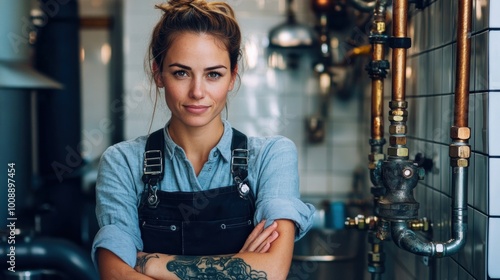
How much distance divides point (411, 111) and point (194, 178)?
91 cm

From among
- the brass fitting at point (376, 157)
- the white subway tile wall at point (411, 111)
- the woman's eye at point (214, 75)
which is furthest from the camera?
the brass fitting at point (376, 157)

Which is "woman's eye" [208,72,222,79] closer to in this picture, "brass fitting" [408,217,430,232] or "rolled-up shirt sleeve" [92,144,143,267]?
"rolled-up shirt sleeve" [92,144,143,267]

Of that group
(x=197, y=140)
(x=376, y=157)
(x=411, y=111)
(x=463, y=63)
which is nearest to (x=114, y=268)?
(x=197, y=140)

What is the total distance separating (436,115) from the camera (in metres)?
1.88

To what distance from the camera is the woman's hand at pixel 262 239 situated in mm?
1544

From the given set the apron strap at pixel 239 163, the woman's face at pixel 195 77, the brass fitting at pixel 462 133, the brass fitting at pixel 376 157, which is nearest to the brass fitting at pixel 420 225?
the brass fitting at pixel 376 157

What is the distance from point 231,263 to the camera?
152cm

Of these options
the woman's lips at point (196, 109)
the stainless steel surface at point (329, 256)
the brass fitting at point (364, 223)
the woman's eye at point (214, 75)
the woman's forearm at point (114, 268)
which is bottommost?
the stainless steel surface at point (329, 256)

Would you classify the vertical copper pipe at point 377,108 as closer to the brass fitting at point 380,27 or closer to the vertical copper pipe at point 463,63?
the brass fitting at point 380,27

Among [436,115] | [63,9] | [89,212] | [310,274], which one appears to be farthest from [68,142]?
[436,115]

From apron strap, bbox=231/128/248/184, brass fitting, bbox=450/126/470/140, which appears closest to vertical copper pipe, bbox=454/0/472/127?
brass fitting, bbox=450/126/470/140

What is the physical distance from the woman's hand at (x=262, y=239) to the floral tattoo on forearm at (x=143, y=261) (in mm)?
240

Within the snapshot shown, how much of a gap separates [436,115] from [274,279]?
75 centimetres

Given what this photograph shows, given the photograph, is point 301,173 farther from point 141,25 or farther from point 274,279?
point 274,279
